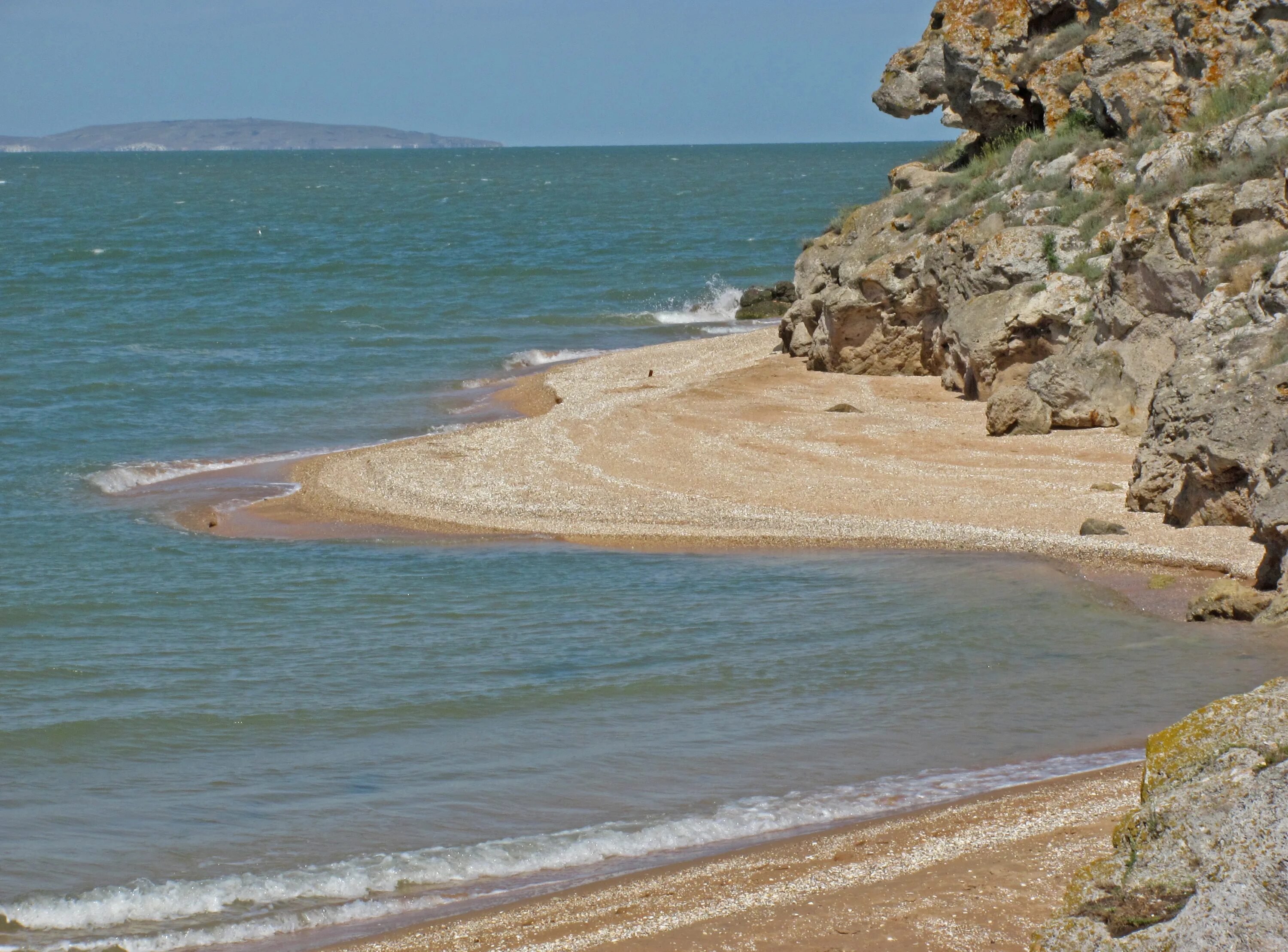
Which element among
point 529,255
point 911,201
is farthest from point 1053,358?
point 529,255

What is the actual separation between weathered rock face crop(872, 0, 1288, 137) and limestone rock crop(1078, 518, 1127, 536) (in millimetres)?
8624

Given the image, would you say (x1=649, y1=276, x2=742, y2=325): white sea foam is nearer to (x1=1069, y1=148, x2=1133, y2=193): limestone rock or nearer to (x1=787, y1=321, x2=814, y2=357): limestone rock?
(x1=787, y1=321, x2=814, y2=357): limestone rock

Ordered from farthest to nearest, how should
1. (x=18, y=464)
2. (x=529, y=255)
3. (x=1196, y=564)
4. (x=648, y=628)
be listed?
(x=529, y=255), (x=18, y=464), (x=1196, y=564), (x=648, y=628)

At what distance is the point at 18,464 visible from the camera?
61.2 ft

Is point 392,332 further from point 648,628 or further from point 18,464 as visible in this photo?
point 648,628

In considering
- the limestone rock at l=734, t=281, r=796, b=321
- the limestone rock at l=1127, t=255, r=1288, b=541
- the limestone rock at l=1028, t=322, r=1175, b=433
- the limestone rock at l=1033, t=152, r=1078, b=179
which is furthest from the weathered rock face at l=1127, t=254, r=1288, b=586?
the limestone rock at l=734, t=281, r=796, b=321

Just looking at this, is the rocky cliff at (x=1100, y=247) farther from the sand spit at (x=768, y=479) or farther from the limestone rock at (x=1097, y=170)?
the sand spit at (x=768, y=479)

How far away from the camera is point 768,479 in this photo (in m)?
15.6

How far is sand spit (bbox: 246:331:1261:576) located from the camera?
43.1 feet

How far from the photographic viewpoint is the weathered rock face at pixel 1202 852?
9.66 ft

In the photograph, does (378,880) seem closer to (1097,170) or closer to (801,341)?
(1097,170)

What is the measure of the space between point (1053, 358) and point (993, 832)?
11269 mm

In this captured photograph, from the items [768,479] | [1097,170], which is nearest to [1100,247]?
[1097,170]

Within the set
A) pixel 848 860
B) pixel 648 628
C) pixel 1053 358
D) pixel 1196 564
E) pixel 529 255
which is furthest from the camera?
pixel 529 255
